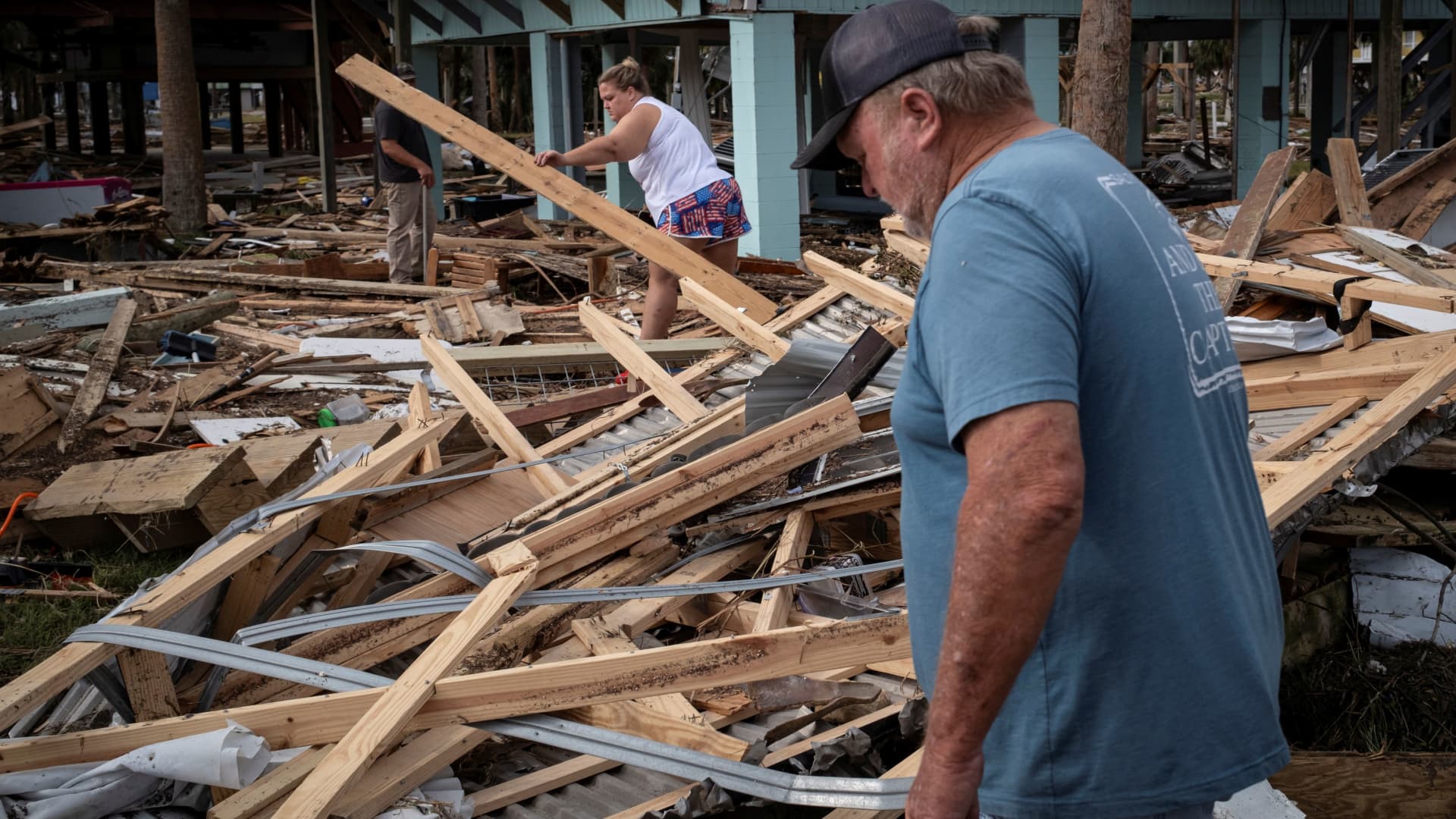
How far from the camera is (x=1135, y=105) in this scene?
22.3m

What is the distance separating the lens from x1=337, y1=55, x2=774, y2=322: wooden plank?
771 cm

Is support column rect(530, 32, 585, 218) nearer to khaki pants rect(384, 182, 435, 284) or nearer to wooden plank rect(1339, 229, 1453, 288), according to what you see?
khaki pants rect(384, 182, 435, 284)

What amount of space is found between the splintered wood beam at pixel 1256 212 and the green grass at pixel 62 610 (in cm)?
601

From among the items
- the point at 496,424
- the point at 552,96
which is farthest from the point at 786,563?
the point at 552,96

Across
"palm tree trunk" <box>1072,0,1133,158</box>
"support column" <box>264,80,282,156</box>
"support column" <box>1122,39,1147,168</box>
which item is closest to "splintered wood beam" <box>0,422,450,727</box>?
"palm tree trunk" <box>1072,0,1133,158</box>

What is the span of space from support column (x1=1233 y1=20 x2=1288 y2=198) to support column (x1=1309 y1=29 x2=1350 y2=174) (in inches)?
109

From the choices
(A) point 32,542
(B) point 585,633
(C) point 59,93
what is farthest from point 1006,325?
(C) point 59,93

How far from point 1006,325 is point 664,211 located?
21.6 feet

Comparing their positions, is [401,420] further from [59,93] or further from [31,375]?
[59,93]

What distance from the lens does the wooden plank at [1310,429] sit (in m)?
4.94

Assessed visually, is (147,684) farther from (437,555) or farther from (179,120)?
(179,120)

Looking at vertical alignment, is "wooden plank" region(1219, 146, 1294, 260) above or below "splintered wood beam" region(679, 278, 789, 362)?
above

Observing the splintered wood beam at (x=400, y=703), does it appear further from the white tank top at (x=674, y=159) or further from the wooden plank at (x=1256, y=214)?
the wooden plank at (x=1256, y=214)

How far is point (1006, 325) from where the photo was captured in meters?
1.59
